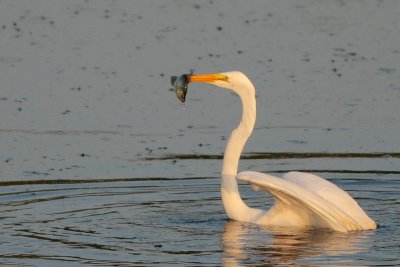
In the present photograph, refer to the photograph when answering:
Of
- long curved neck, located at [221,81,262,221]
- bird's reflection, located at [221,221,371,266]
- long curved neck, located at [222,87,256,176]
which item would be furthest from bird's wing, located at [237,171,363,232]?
long curved neck, located at [222,87,256,176]

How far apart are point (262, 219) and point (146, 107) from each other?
222 inches

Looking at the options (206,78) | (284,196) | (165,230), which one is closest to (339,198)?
(284,196)

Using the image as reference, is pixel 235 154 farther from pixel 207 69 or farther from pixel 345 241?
pixel 207 69

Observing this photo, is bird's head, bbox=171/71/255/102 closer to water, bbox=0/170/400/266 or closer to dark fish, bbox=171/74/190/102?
dark fish, bbox=171/74/190/102

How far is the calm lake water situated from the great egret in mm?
165

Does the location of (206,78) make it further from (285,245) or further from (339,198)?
(285,245)

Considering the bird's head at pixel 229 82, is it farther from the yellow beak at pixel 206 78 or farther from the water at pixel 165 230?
the water at pixel 165 230

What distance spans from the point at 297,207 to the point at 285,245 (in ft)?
2.55

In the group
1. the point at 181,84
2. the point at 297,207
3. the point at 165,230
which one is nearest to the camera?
the point at 165,230

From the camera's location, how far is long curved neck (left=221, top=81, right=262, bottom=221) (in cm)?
1373

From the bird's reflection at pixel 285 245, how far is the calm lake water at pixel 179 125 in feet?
0.09

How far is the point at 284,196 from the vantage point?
12.8 metres

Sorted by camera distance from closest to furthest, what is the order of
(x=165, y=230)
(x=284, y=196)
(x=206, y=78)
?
(x=284, y=196) → (x=165, y=230) → (x=206, y=78)

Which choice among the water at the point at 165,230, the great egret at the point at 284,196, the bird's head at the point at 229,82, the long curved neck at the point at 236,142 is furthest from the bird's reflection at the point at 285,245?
the bird's head at the point at 229,82
